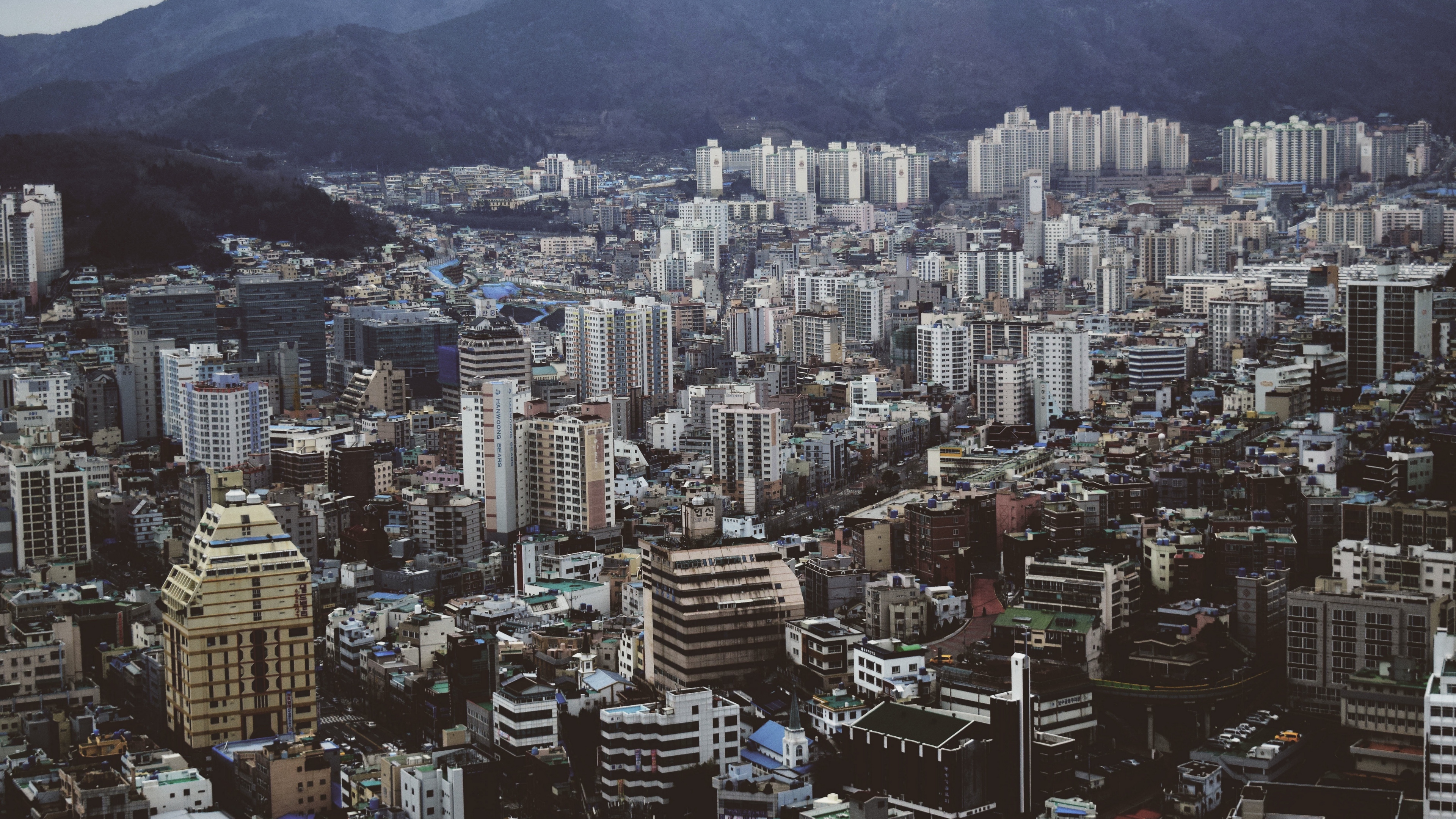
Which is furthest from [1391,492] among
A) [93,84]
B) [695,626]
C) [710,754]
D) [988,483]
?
[93,84]

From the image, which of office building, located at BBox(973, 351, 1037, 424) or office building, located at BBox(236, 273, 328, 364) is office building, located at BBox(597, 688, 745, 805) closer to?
office building, located at BBox(973, 351, 1037, 424)

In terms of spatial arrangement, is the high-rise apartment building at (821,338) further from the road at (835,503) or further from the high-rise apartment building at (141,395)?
the high-rise apartment building at (141,395)

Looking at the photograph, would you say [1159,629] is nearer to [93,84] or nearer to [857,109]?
[93,84]

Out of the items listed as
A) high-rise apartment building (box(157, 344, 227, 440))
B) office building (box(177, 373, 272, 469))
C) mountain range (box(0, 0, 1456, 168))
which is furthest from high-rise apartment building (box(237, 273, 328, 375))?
mountain range (box(0, 0, 1456, 168))

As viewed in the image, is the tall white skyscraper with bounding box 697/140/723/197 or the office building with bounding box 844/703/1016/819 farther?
the tall white skyscraper with bounding box 697/140/723/197

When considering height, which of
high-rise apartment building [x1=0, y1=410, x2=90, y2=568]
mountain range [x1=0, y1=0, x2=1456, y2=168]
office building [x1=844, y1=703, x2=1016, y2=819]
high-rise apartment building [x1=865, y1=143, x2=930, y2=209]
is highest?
mountain range [x1=0, y1=0, x2=1456, y2=168]
